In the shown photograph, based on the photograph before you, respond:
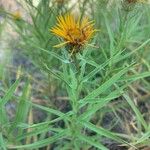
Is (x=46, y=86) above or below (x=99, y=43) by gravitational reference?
below

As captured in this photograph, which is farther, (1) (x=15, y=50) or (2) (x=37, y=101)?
(1) (x=15, y=50)

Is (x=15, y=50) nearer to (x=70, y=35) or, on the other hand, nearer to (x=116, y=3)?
(x=116, y=3)

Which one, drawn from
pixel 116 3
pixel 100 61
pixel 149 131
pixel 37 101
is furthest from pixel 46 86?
pixel 149 131

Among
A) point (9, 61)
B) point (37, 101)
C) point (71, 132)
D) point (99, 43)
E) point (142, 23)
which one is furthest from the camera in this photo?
point (9, 61)

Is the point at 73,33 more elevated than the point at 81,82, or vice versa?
the point at 73,33

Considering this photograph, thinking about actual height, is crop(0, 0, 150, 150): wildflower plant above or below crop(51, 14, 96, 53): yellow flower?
below

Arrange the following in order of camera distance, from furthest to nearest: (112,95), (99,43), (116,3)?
(99,43)
(116,3)
(112,95)

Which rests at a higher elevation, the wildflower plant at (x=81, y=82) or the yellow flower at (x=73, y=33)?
the yellow flower at (x=73, y=33)

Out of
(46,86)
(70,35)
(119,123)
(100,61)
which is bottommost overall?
(119,123)
